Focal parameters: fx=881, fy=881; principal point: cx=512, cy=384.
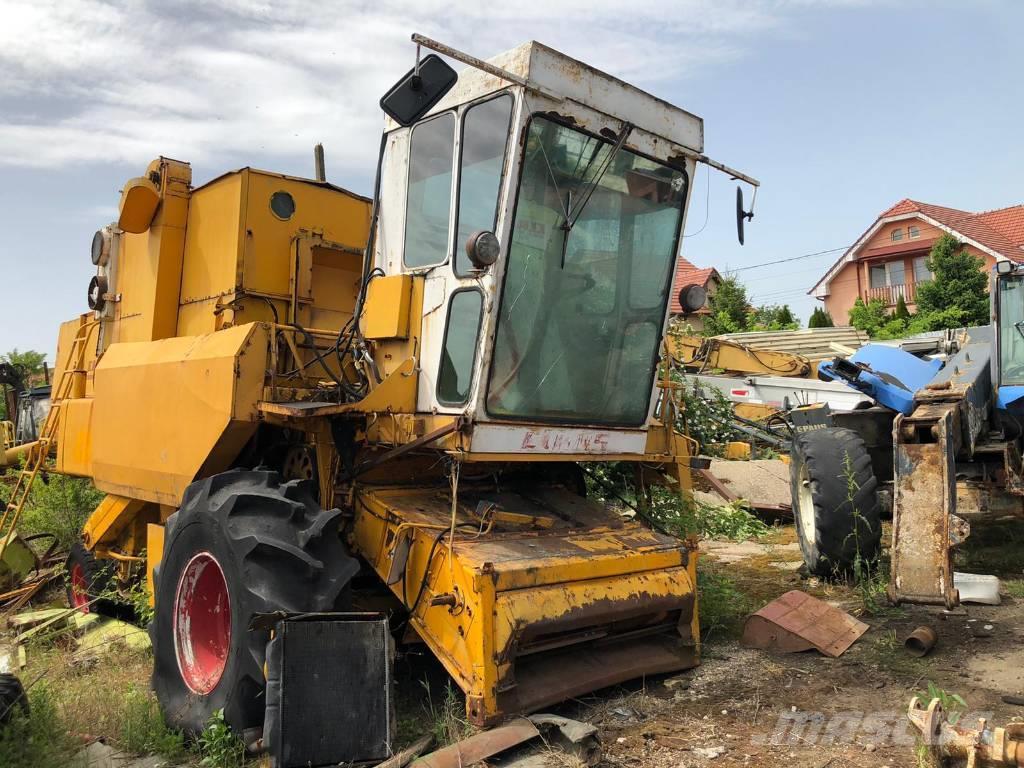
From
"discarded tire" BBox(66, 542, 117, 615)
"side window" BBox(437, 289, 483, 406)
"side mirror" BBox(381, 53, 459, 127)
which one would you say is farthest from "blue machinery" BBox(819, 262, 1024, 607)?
"discarded tire" BBox(66, 542, 117, 615)

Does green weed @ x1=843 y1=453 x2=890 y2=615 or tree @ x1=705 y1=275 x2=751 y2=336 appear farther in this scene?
tree @ x1=705 y1=275 x2=751 y2=336

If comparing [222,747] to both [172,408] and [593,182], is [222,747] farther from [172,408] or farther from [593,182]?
[593,182]

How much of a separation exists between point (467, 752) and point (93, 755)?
177 cm

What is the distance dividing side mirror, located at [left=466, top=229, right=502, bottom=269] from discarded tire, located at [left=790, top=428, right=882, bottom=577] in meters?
3.00

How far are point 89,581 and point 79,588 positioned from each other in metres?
0.31

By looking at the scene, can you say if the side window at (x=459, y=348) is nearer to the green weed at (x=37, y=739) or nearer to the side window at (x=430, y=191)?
the side window at (x=430, y=191)

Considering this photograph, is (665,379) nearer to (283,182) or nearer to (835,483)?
(835,483)

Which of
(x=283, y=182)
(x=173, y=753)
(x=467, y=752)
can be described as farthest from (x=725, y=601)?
(x=283, y=182)

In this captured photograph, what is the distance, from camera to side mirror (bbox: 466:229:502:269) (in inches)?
159

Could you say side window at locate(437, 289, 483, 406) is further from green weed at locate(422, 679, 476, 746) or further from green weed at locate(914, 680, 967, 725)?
green weed at locate(914, 680, 967, 725)

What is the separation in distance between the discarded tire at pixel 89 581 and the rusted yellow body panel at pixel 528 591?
2.96 metres

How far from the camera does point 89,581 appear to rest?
6688 millimetres

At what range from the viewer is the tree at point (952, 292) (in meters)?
25.6

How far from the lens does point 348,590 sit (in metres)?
3.98
